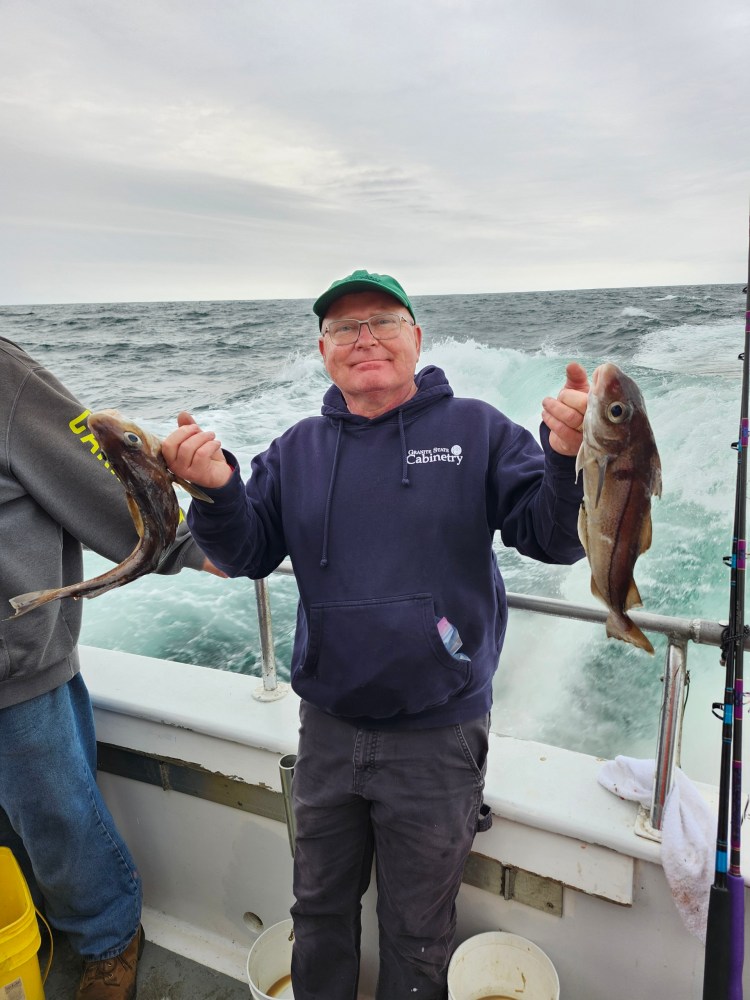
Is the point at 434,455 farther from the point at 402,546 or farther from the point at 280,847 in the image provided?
the point at 280,847

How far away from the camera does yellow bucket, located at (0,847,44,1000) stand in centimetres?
194

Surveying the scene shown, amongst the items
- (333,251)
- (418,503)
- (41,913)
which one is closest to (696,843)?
(418,503)

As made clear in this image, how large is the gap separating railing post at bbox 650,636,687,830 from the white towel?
3 centimetres

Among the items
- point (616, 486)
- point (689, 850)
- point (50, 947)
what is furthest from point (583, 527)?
point (50, 947)

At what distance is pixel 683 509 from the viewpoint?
26.3 ft

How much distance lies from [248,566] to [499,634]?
788 millimetres

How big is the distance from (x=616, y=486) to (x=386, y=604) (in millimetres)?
709

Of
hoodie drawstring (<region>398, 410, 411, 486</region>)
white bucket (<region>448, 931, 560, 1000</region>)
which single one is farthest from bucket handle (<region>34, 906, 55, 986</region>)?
hoodie drawstring (<region>398, 410, 411, 486</region>)

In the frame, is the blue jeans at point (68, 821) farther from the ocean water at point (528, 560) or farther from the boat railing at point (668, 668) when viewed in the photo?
the ocean water at point (528, 560)

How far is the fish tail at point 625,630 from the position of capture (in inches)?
45.6

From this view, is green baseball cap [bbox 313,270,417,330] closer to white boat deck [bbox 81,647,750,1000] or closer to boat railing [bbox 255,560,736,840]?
boat railing [bbox 255,560,736,840]

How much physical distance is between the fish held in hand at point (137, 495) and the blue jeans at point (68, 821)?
2.59 ft

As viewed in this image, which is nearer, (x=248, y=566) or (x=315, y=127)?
(x=248, y=566)

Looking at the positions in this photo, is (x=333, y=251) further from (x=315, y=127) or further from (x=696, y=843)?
(x=696, y=843)
